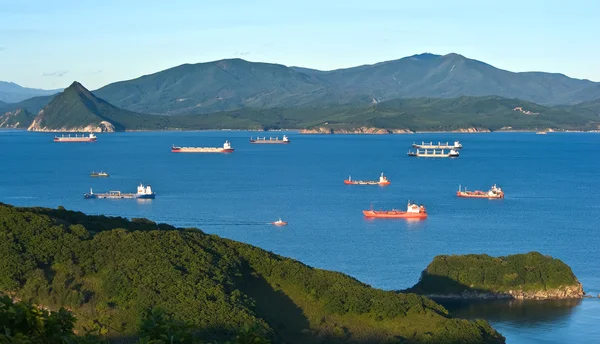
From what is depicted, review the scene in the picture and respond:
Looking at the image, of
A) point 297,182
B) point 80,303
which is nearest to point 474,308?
point 80,303

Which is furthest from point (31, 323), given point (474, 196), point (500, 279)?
point (474, 196)

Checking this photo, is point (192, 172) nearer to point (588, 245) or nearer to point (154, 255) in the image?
point (588, 245)

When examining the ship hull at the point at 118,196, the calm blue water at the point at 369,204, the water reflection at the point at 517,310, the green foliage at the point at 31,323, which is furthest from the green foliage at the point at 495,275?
the ship hull at the point at 118,196

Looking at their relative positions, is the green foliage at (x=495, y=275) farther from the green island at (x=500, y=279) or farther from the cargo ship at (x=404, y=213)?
the cargo ship at (x=404, y=213)

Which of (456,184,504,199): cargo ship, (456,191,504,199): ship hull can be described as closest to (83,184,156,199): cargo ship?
(456,191,504,199): ship hull

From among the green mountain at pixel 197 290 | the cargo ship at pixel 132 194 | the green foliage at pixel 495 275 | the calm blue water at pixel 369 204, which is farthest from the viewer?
the cargo ship at pixel 132 194

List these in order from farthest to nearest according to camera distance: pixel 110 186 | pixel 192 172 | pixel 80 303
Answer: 1. pixel 192 172
2. pixel 110 186
3. pixel 80 303
